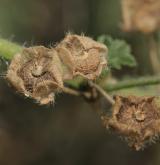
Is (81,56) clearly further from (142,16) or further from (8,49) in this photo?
(142,16)

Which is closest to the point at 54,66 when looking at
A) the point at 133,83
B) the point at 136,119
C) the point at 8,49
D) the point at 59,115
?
the point at 8,49

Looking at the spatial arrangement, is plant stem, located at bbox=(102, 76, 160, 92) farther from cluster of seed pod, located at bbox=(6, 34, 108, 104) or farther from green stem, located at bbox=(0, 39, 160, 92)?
cluster of seed pod, located at bbox=(6, 34, 108, 104)

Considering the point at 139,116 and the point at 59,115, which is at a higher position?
the point at 59,115

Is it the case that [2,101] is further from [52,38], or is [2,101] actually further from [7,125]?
[52,38]

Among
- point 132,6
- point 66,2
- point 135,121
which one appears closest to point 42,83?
point 135,121

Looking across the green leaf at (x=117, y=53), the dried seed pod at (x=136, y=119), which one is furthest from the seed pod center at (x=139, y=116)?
the green leaf at (x=117, y=53)

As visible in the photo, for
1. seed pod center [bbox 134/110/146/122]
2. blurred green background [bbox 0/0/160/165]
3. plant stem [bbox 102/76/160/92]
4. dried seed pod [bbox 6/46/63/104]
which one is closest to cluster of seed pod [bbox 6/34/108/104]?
dried seed pod [bbox 6/46/63/104]

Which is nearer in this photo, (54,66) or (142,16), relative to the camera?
(54,66)
